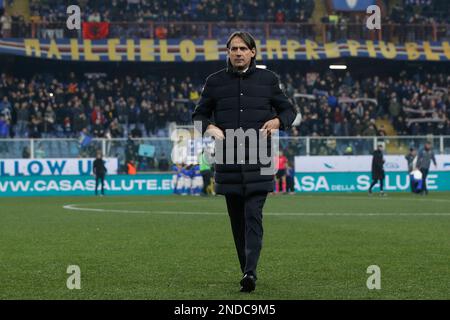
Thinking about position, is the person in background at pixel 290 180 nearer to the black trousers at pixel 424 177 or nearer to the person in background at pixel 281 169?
the person in background at pixel 281 169

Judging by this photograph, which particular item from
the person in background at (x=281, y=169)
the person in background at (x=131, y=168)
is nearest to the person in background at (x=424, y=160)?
the person in background at (x=281, y=169)

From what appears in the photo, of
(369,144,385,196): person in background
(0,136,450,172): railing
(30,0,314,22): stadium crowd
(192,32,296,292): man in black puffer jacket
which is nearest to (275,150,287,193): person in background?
(0,136,450,172): railing

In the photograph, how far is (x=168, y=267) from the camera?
1184 cm

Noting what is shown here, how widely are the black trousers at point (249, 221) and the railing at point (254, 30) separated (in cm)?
3948

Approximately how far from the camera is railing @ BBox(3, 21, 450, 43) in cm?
4875

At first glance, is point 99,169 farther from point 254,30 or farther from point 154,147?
point 254,30

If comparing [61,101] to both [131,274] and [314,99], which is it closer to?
[314,99]

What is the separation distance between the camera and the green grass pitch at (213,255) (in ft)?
31.7

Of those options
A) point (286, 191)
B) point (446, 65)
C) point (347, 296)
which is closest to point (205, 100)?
point (347, 296)

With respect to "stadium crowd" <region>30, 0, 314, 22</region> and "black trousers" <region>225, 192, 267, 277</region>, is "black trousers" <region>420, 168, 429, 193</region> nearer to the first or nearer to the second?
"stadium crowd" <region>30, 0, 314, 22</region>

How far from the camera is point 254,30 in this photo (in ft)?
165

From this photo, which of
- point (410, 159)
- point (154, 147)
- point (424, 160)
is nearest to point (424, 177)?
point (424, 160)

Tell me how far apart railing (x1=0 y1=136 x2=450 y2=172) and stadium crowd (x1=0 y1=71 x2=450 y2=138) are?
1.84 meters

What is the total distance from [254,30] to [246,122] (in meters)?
41.1
